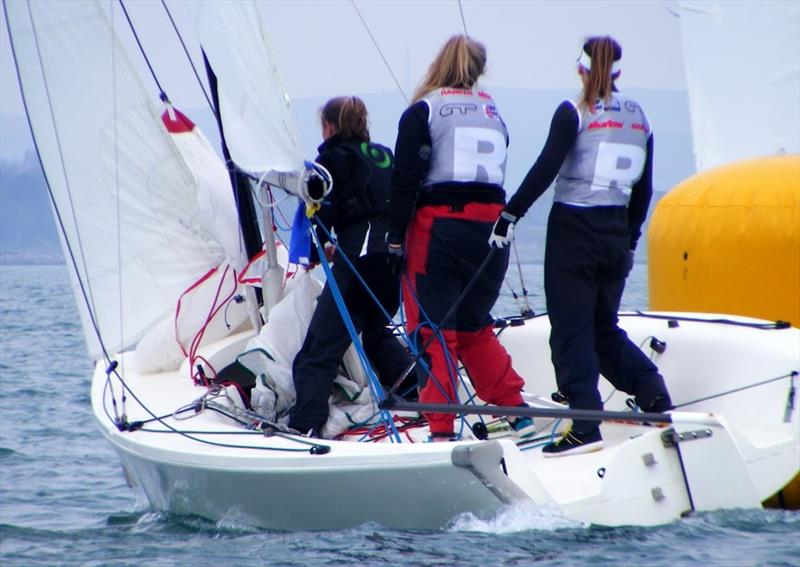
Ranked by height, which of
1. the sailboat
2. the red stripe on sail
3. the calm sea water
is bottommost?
the calm sea water

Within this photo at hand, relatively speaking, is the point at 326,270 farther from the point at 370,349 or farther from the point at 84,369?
the point at 84,369

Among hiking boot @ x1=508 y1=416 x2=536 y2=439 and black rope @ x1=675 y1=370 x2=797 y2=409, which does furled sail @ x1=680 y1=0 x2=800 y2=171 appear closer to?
black rope @ x1=675 y1=370 x2=797 y2=409

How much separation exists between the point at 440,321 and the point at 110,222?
185 cm

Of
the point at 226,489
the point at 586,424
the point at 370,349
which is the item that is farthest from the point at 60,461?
the point at 586,424

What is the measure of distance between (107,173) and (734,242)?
2.68 metres

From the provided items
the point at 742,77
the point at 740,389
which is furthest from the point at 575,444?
the point at 742,77

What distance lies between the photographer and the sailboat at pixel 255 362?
413 cm

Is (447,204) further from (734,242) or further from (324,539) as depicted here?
(734,242)

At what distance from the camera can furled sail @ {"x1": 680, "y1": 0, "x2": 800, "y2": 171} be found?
8.00 m

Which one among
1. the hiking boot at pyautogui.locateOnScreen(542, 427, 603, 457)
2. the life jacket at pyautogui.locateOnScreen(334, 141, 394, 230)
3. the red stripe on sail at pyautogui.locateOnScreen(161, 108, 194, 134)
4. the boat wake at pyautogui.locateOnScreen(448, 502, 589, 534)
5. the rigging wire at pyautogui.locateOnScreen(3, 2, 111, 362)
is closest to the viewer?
the boat wake at pyautogui.locateOnScreen(448, 502, 589, 534)

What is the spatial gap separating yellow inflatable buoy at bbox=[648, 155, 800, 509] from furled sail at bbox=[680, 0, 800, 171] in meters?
1.85

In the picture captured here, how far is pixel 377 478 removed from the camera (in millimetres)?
4062

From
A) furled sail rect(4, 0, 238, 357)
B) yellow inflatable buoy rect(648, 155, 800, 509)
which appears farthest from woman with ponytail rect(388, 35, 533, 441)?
furled sail rect(4, 0, 238, 357)

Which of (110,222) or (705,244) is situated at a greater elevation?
(110,222)
